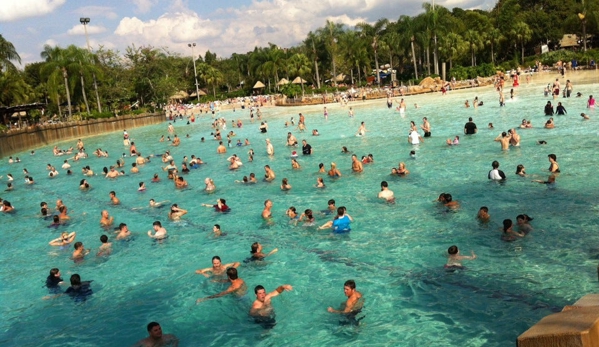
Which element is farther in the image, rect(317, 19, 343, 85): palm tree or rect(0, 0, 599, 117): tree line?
rect(317, 19, 343, 85): palm tree

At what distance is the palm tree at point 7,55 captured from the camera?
171 feet

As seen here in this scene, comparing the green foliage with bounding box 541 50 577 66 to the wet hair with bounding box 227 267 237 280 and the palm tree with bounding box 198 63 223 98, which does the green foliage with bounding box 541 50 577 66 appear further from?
the wet hair with bounding box 227 267 237 280

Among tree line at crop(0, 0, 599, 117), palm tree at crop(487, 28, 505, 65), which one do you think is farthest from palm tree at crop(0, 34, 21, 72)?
palm tree at crop(487, 28, 505, 65)

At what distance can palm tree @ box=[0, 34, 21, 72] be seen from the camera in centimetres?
5208

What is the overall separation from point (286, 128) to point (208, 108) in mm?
33497

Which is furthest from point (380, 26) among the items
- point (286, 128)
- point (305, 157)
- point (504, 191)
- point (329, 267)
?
point (329, 267)

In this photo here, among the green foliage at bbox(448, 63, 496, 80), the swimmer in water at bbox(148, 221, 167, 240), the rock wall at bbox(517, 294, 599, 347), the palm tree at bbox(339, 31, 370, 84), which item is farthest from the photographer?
the palm tree at bbox(339, 31, 370, 84)

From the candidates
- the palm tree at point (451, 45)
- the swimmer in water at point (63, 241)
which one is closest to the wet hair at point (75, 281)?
the swimmer in water at point (63, 241)

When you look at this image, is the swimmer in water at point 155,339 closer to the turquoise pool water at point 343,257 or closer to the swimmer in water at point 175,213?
the turquoise pool water at point 343,257

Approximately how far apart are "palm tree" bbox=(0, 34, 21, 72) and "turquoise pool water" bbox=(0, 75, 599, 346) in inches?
1443

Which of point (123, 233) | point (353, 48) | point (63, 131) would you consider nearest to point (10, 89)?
point (63, 131)

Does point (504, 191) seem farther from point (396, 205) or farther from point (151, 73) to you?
point (151, 73)

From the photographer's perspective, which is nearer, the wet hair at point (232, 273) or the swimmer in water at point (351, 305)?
the swimmer in water at point (351, 305)

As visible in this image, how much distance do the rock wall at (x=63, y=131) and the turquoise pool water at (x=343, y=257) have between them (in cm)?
2185
